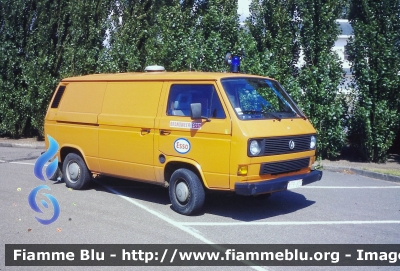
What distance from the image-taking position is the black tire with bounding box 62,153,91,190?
9.73 m

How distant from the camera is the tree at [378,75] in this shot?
13258 millimetres

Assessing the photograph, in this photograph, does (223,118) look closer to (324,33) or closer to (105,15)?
(324,33)

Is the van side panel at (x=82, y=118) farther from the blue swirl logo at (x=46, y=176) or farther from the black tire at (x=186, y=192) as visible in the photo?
the black tire at (x=186, y=192)

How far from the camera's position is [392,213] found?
Result: 834cm

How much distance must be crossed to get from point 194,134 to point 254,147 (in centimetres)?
103

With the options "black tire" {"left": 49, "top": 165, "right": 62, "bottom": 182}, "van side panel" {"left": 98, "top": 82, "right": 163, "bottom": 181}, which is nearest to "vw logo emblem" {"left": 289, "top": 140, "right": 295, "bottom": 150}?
"van side panel" {"left": 98, "top": 82, "right": 163, "bottom": 181}

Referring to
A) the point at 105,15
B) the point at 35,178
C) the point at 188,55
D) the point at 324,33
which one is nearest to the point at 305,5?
the point at 324,33

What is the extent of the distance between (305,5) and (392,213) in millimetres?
7447

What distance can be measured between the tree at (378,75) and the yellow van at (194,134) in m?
5.54

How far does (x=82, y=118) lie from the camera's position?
31.2 ft

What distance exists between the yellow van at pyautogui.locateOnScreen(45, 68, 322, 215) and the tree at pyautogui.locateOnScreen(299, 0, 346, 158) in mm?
4995

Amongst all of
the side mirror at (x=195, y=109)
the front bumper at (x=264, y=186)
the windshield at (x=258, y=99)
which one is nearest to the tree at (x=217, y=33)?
the windshield at (x=258, y=99)

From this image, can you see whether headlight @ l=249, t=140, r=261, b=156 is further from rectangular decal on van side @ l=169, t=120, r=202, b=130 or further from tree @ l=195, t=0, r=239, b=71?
tree @ l=195, t=0, r=239, b=71

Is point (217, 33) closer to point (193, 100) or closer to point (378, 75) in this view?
point (378, 75)
